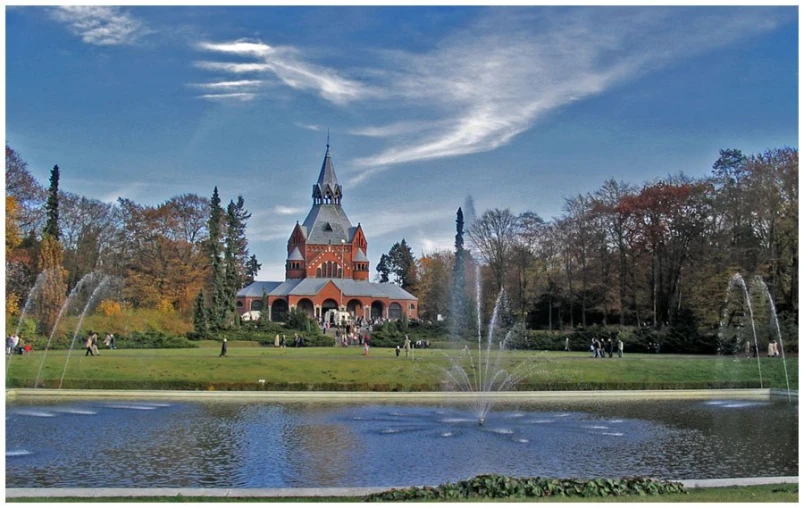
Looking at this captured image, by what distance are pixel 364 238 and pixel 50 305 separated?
6118 cm

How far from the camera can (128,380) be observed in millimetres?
29203

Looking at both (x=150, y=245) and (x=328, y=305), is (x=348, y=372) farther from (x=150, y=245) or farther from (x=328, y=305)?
(x=328, y=305)

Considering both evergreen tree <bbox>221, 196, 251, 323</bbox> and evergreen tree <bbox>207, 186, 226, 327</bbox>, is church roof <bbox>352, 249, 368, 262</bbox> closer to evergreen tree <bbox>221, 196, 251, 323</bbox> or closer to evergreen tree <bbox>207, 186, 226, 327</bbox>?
evergreen tree <bbox>221, 196, 251, 323</bbox>

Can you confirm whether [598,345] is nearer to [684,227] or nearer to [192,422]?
[684,227]

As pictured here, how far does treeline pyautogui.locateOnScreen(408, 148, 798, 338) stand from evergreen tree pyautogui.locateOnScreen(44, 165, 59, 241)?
3372 centimetres

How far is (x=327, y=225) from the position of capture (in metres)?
102

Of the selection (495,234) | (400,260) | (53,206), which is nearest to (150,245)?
(53,206)

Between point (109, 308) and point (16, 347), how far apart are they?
50.3ft

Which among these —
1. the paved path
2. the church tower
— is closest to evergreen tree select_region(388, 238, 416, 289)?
the church tower

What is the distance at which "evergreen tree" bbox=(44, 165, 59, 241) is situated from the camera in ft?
175

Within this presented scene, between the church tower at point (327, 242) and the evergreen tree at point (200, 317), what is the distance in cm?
4251

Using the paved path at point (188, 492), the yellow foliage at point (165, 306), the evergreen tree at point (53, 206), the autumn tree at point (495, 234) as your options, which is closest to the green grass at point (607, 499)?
the paved path at point (188, 492)

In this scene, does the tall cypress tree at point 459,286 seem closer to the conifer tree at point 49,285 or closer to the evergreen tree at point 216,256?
the evergreen tree at point 216,256

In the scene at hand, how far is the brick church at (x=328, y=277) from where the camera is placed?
94.3m
